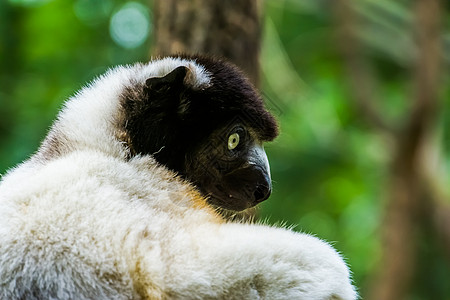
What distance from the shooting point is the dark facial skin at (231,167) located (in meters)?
2.51

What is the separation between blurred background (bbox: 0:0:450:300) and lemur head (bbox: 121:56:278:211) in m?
1.07

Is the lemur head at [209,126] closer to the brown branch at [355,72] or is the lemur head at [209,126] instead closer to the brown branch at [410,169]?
the brown branch at [410,169]

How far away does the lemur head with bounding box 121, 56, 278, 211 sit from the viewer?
7.95 ft

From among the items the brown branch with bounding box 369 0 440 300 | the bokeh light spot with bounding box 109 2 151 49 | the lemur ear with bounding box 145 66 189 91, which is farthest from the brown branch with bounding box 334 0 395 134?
the lemur ear with bounding box 145 66 189 91

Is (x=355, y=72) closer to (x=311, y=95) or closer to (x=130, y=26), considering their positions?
(x=311, y=95)

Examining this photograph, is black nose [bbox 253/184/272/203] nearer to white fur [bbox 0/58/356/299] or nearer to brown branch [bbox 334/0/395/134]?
white fur [bbox 0/58/356/299]

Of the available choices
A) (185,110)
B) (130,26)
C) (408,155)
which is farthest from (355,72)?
(185,110)

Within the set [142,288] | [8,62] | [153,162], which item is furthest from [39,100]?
[142,288]

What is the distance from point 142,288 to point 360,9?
696 centimetres

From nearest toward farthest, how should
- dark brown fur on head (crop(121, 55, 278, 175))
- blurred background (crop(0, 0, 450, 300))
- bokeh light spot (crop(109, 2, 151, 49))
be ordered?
dark brown fur on head (crop(121, 55, 278, 175)) < blurred background (crop(0, 0, 450, 300)) < bokeh light spot (crop(109, 2, 151, 49))

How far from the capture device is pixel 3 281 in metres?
1.82

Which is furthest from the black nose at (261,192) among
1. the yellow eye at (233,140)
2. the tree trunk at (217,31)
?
the tree trunk at (217,31)

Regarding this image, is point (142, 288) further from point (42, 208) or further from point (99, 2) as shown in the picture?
point (99, 2)

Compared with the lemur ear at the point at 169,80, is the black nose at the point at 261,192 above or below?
below
